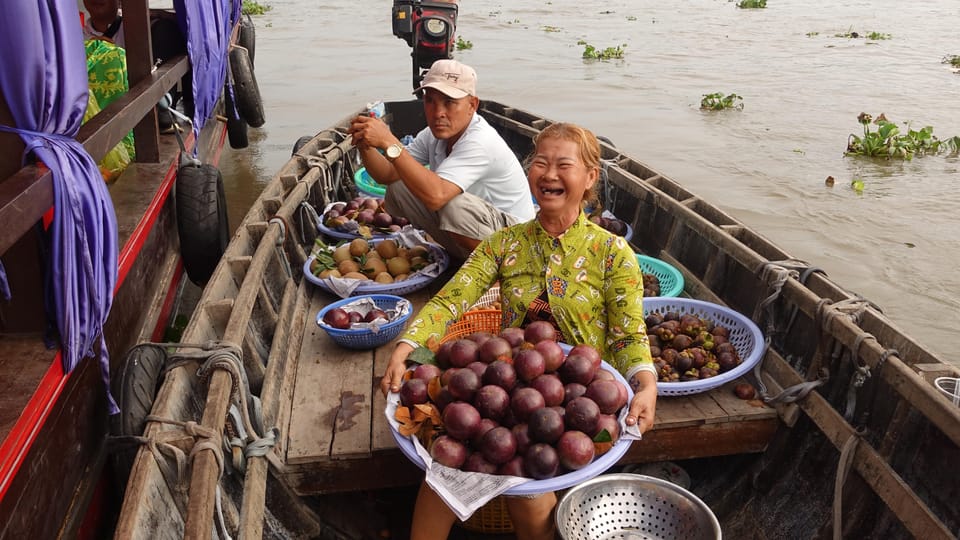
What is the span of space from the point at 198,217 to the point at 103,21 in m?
1.66

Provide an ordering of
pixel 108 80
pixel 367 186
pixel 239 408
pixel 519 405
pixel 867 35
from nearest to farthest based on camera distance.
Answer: pixel 519 405 → pixel 239 408 → pixel 108 80 → pixel 367 186 → pixel 867 35

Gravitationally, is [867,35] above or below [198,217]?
above

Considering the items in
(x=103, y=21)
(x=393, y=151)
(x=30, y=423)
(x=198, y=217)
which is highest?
(x=103, y=21)

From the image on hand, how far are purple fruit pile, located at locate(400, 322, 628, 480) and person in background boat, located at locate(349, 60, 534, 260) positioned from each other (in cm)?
114

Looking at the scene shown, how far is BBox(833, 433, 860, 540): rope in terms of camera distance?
7.50 ft

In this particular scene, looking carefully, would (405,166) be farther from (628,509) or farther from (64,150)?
(628,509)

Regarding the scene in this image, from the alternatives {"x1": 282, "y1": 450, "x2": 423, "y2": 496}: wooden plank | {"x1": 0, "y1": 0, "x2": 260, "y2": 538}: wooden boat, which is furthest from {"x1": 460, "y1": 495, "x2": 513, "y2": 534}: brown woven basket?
{"x1": 0, "y1": 0, "x2": 260, "y2": 538}: wooden boat

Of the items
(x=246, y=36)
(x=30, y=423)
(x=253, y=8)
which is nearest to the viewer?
(x=30, y=423)

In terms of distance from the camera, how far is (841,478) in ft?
7.55

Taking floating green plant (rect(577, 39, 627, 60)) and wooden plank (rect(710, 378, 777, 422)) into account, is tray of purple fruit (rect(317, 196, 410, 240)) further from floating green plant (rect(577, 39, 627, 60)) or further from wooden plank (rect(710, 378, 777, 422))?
floating green plant (rect(577, 39, 627, 60))

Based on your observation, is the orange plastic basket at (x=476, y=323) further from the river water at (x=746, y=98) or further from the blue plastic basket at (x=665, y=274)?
the river water at (x=746, y=98)

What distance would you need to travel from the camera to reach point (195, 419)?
87.2 inches

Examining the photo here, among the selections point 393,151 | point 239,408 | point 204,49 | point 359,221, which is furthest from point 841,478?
point 204,49

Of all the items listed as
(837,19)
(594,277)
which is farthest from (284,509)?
(837,19)
